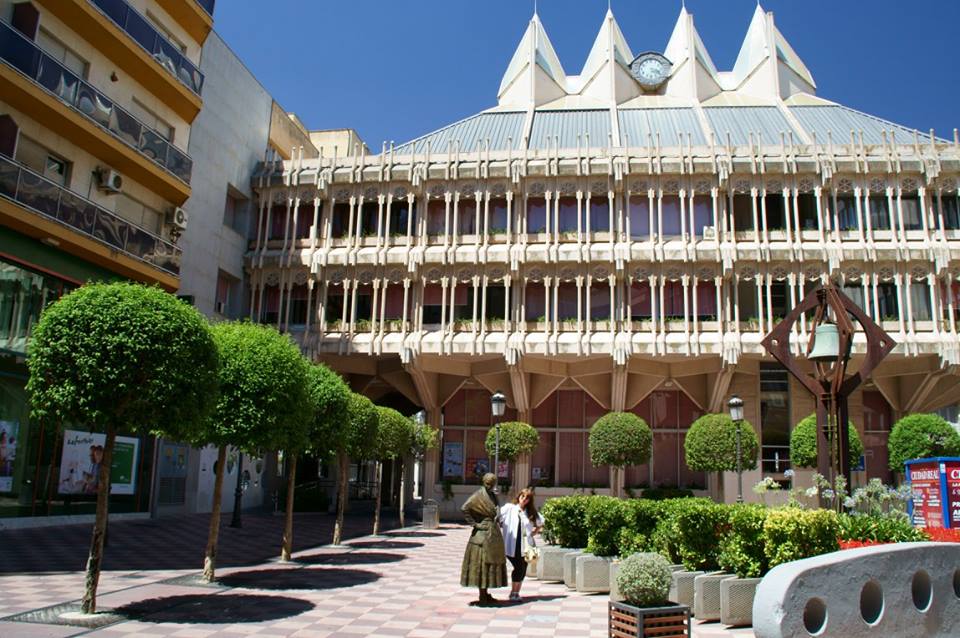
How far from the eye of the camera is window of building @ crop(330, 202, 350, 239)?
3562 centimetres

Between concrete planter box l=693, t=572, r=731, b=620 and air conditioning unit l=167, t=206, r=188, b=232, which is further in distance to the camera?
air conditioning unit l=167, t=206, r=188, b=232

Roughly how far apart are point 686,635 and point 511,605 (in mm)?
4646

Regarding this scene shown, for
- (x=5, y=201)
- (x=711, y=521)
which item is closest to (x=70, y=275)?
(x=5, y=201)

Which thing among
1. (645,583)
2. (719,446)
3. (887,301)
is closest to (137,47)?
(645,583)

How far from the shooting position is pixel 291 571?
15625 mm

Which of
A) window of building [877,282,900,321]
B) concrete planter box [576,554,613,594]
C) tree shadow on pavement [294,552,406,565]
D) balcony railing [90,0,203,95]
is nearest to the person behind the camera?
concrete planter box [576,554,613,594]

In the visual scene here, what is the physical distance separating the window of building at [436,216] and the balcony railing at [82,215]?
39.9 ft

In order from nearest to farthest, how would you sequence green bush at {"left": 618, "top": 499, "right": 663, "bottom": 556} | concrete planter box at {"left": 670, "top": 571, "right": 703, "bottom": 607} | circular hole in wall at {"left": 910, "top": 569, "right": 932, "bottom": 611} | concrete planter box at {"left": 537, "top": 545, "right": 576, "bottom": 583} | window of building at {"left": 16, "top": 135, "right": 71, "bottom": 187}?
circular hole in wall at {"left": 910, "top": 569, "right": 932, "bottom": 611}
concrete planter box at {"left": 670, "top": 571, "right": 703, "bottom": 607}
green bush at {"left": 618, "top": 499, "right": 663, "bottom": 556}
concrete planter box at {"left": 537, "top": 545, "right": 576, "bottom": 583}
window of building at {"left": 16, "top": 135, "right": 71, "bottom": 187}

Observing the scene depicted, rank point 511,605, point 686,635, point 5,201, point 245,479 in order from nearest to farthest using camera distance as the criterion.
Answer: point 686,635, point 511,605, point 5,201, point 245,479

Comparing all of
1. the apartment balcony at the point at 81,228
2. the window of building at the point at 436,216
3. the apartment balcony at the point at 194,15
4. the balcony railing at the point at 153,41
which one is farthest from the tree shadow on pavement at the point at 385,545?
the apartment balcony at the point at 194,15

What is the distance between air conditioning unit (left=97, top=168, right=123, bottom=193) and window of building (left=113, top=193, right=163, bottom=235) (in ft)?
2.96

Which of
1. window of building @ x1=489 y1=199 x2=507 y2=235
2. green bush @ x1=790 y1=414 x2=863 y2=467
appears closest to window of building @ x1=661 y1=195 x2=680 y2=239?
window of building @ x1=489 y1=199 x2=507 y2=235

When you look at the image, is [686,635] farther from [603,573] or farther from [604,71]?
[604,71]

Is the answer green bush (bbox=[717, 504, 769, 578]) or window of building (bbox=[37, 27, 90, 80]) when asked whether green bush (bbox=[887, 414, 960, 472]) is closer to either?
green bush (bbox=[717, 504, 769, 578])
